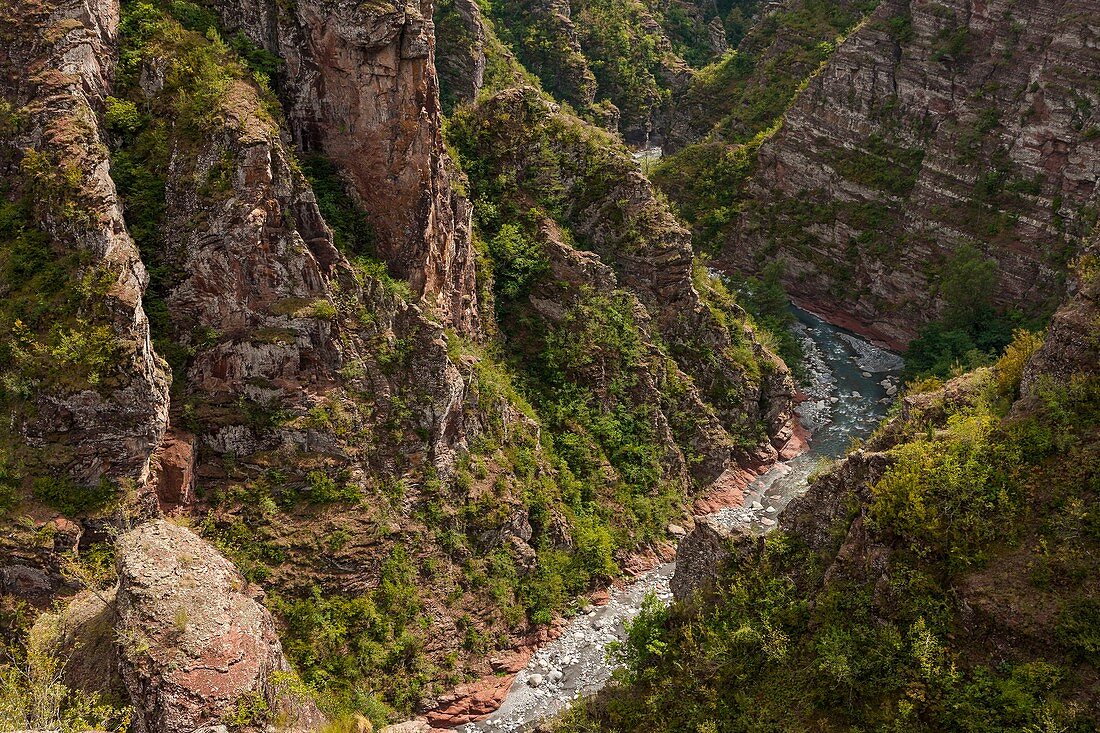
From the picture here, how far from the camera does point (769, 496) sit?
48.9 m

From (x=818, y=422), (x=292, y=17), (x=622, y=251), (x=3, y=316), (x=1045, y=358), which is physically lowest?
(x=818, y=422)

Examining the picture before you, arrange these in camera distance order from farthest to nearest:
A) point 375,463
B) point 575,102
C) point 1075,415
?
1. point 575,102
2. point 375,463
3. point 1075,415

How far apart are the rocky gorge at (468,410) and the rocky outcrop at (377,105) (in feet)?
0.48

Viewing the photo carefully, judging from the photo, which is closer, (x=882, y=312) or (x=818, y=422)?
(x=818, y=422)

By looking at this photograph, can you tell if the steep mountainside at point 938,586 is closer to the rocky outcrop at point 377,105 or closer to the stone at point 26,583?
the stone at point 26,583

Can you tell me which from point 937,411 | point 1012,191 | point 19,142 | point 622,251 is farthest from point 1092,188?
point 19,142

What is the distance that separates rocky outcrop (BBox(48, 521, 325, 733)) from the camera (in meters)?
17.2

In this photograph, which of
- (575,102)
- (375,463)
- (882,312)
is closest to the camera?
(375,463)

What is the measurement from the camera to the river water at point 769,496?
34.4 m

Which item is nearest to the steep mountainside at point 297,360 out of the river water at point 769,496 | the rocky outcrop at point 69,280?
the rocky outcrop at point 69,280

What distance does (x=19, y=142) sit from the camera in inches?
1046

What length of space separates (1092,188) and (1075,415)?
51.2 metres

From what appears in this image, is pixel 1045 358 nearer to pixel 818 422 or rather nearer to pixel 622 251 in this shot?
pixel 622 251

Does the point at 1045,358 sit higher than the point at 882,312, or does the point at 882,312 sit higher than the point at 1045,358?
the point at 1045,358
